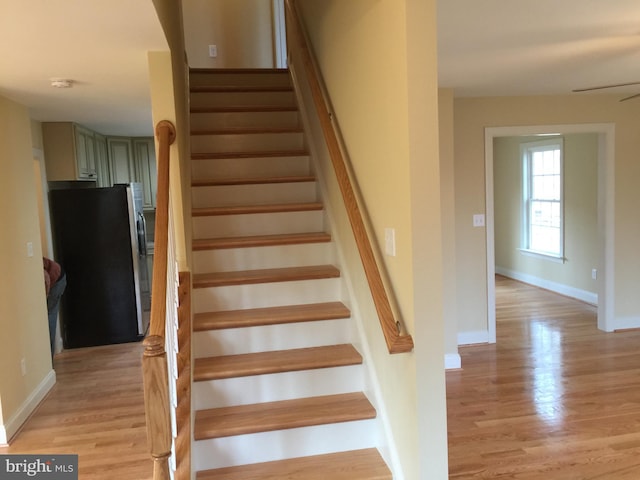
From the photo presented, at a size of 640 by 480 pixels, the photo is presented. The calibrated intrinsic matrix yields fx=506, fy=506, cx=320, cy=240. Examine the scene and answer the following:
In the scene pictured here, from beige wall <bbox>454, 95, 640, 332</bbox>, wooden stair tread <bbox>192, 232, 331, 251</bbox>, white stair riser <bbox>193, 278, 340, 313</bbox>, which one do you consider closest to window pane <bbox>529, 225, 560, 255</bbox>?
beige wall <bbox>454, 95, 640, 332</bbox>

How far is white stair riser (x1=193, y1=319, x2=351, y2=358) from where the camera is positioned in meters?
2.68

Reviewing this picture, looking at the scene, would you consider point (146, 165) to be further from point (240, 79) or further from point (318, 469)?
point (318, 469)

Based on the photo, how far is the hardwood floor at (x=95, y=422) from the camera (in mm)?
2832

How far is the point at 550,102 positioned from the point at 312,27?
2.42 meters

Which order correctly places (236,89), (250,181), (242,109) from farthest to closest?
(236,89), (242,109), (250,181)

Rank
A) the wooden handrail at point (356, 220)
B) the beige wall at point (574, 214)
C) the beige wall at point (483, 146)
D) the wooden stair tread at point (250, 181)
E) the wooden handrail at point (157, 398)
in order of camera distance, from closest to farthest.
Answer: the wooden handrail at point (157, 398), the wooden handrail at point (356, 220), the wooden stair tread at point (250, 181), the beige wall at point (483, 146), the beige wall at point (574, 214)

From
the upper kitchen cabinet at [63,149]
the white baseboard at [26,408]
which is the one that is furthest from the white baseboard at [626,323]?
the upper kitchen cabinet at [63,149]

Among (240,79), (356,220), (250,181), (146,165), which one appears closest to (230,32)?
(240,79)

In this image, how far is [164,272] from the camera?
179cm

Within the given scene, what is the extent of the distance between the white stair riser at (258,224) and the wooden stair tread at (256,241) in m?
0.12

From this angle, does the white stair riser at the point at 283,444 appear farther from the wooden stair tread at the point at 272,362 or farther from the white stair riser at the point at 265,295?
the white stair riser at the point at 265,295

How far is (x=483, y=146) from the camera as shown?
14.9 feet

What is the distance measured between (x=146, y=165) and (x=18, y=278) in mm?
3443

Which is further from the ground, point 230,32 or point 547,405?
point 230,32
